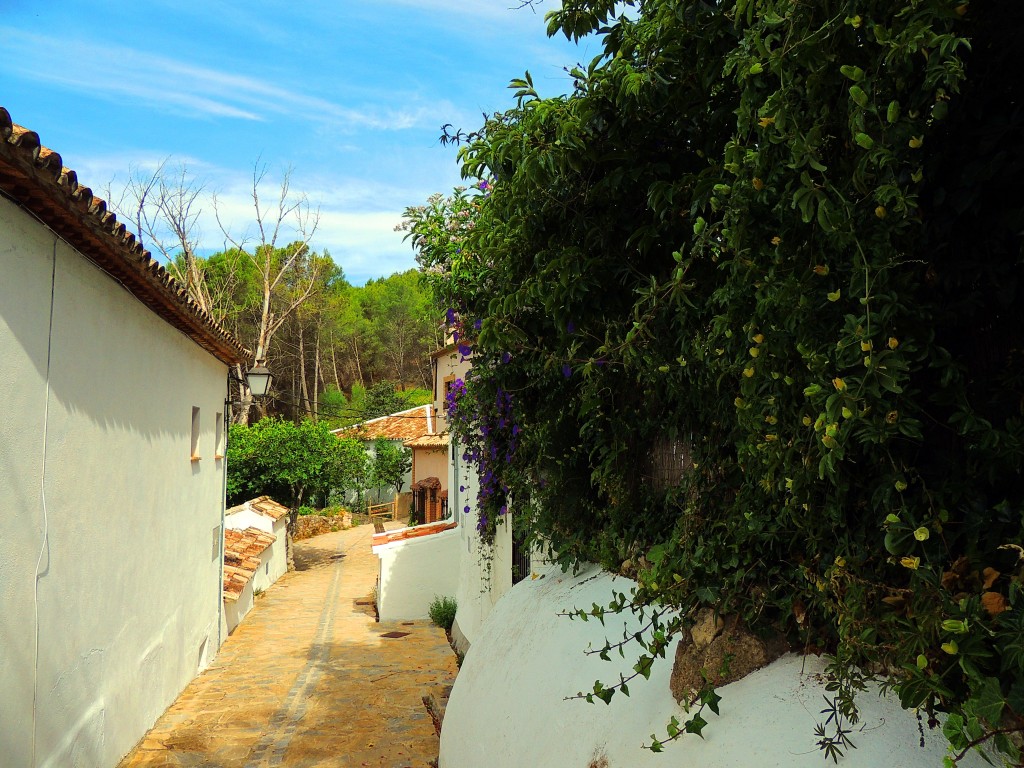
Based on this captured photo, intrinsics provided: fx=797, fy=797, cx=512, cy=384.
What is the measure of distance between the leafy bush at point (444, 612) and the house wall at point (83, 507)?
617cm

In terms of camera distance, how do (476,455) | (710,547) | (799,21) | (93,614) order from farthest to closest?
(476,455)
(93,614)
(710,547)
(799,21)

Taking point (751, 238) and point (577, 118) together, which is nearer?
point (751, 238)

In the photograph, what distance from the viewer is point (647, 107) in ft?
12.4

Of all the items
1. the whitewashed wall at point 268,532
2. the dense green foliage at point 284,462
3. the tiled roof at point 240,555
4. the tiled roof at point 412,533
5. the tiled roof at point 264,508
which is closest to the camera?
the tiled roof at point 240,555

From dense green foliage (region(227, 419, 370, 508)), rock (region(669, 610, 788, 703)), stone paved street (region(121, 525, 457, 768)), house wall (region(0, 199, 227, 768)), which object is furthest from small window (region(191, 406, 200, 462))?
dense green foliage (region(227, 419, 370, 508))

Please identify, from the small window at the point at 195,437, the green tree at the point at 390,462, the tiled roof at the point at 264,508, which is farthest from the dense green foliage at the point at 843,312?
the green tree at the point at 390,462

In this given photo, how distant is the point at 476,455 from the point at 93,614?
3882 millimetres

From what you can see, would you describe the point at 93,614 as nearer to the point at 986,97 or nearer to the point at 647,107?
the point at 647,107

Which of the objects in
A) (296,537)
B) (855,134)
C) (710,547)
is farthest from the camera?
(296,537)

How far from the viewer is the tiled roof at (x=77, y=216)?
4.61 m

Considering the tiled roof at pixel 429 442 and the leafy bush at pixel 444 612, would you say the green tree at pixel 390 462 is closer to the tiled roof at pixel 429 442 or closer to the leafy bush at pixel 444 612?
the tiled roof at pixel 429 442

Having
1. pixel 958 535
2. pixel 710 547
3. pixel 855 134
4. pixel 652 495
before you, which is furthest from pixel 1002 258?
pixel 652 495

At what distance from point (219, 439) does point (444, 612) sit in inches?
221

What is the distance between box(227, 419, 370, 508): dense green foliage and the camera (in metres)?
26.7
